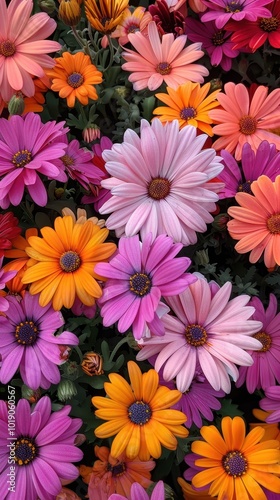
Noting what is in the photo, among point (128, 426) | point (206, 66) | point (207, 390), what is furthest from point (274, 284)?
point (206, 66)

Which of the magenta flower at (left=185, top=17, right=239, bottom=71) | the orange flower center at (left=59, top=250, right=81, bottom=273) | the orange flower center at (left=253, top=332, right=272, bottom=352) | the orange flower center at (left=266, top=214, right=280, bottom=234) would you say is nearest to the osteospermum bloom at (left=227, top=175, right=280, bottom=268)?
the orange flower center at (left=266, top=214, right=280, bottom=234)

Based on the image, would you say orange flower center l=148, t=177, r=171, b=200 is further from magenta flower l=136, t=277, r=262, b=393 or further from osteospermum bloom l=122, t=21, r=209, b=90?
osteospermum bloom l=122, t=21, r=209, b=90

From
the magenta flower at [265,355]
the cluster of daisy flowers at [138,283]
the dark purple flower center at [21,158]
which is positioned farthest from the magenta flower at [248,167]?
the dark purple flower center at [21,158]

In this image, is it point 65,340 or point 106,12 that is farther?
point 106,12

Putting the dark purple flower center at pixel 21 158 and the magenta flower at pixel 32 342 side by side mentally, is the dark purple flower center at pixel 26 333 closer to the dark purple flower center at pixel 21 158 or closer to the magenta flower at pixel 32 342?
the magenta flower at pixel 32 342

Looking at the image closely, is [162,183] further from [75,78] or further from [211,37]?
[211,37]

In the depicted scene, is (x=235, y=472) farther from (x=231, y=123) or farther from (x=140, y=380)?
(x=231, y=123)

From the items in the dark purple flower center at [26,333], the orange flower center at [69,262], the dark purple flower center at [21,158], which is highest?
the dark purple flower center at [21,158]

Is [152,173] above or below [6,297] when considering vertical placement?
above

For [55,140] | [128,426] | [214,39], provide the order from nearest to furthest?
[128,426] → [55,140] → [214,39]
